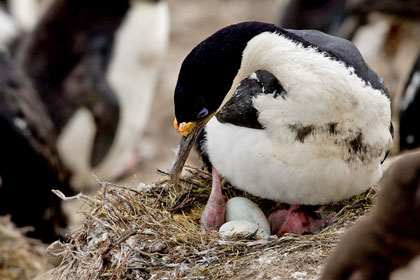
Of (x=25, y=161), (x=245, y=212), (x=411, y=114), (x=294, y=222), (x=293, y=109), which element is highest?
(x=25, y=161)

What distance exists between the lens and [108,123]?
9.23 metres

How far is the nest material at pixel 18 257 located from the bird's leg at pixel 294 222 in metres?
1.68

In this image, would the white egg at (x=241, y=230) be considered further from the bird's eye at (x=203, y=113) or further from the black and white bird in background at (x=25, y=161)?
the black and white bird in background at (x=25, y=161)

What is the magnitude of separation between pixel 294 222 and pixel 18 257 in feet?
6.29

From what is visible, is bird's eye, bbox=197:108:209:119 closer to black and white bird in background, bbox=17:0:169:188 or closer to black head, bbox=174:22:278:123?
black head, bbox=174:22:278:123

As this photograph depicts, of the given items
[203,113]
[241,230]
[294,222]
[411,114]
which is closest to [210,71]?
[203,113]

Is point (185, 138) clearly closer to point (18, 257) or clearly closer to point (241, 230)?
point (241, 230)

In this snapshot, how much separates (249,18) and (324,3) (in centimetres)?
254

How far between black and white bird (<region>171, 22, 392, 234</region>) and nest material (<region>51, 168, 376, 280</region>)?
0.32 metres

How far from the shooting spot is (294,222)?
4742 millimetres

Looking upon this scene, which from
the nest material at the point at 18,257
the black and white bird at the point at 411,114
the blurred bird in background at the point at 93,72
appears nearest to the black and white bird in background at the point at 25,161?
the nest material at the point at 18,257

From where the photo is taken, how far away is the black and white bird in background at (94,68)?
8820 mm

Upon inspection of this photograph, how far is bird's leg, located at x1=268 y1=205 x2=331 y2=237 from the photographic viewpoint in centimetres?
473

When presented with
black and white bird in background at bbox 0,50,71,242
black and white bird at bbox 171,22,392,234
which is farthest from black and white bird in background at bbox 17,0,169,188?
black and white bird at bbox 171,22,392,234
